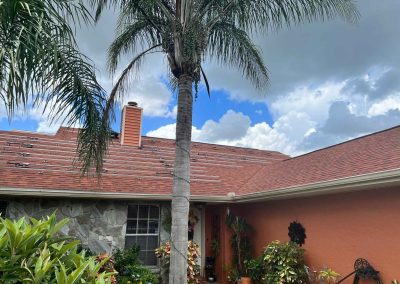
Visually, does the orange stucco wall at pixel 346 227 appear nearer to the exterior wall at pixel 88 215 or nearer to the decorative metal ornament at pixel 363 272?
the decorative metal ornament at pixel 363 272

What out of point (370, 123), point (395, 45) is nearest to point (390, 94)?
point (395, 45)

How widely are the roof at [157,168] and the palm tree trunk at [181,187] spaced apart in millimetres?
3314

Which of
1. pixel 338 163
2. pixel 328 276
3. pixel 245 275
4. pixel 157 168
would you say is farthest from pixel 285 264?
pixel 157 168

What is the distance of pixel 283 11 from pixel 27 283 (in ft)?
20.8

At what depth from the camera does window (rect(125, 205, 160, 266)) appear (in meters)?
9.97

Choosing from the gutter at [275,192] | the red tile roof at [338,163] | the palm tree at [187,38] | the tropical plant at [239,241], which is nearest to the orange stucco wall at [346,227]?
the gutter at [275,192]

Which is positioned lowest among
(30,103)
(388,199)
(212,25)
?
(388,199)

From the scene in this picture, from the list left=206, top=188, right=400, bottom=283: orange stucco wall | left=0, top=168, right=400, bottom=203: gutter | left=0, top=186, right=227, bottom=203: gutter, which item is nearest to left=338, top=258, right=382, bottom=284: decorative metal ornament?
left=206, top=188, right=400, bottom=283: orange stucco wall

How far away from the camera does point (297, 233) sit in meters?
9.03

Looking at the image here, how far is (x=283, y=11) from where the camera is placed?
6.79 metres

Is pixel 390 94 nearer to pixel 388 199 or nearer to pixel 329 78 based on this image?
pixel 329 78

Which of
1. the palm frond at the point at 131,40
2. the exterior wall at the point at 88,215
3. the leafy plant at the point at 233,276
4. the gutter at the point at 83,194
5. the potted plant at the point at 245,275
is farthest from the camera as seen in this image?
the leafy plant at the point at 233,276

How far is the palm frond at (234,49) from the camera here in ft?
23.4

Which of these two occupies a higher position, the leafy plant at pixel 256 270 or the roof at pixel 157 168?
the roof at pixel 157 168
